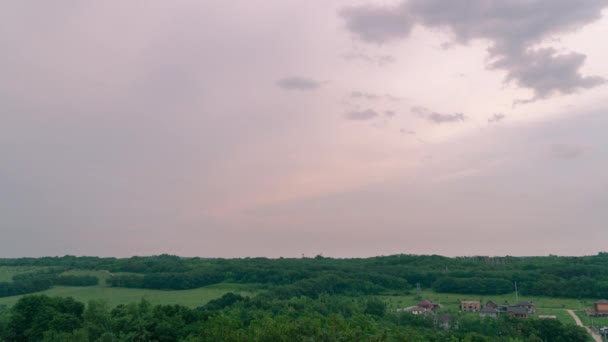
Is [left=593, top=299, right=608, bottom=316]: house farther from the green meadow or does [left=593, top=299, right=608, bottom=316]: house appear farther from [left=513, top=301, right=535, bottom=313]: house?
the green meadow

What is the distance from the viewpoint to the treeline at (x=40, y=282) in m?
91.0

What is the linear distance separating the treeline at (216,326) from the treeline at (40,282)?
51757 millimetres

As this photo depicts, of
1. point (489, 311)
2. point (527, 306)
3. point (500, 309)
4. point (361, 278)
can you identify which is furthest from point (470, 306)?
point (361, 278)

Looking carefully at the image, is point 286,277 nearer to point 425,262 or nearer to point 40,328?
point 425,262

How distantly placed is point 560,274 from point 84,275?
90423 millimetres

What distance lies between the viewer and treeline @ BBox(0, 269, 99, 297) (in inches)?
3583

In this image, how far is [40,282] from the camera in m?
95.4

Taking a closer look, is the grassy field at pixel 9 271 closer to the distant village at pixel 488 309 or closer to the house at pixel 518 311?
the distant village at pixel 488 309

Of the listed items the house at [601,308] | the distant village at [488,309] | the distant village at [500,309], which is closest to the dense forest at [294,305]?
the distant village at [488,309]

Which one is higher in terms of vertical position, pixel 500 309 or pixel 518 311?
pixel 518 311

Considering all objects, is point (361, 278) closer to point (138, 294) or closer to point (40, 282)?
point (138, 294)

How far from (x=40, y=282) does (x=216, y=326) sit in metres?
76.0

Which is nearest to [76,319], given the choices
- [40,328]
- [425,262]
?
[40,328]

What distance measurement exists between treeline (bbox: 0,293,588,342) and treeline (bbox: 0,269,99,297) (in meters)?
51.8
